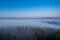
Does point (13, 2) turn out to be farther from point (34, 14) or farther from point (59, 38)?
point (59, 38)

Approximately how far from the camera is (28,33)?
1326 millimetres

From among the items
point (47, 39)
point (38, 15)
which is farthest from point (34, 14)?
point (47, 39)

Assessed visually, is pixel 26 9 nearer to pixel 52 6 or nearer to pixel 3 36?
pixel 52 6

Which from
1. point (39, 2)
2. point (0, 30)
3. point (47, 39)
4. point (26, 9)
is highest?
point (39, 2)

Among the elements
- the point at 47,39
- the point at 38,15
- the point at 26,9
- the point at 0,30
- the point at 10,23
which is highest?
the point at 26,9

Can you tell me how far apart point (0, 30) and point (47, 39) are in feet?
2.73

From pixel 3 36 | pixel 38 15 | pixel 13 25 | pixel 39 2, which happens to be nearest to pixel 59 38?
pixel 38 15

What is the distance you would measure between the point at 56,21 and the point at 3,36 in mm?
977

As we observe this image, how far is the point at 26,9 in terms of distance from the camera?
136 centimetres

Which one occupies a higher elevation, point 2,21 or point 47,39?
point 2,21

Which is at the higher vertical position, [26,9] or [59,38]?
[26,9]

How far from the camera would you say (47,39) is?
4.27 ft

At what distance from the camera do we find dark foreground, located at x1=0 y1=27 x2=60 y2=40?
129cm

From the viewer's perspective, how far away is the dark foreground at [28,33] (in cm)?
129
